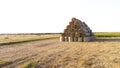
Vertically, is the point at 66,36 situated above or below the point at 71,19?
below

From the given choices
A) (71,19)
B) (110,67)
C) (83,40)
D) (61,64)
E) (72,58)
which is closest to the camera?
(110,67)

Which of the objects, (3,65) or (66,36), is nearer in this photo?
(3,65)

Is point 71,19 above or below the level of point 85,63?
above

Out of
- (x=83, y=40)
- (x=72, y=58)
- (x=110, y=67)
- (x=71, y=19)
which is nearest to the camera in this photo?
(x=110, y=67)

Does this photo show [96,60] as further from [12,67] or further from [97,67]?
[12,67]

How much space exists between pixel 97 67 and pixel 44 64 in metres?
3.52

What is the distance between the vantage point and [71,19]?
39031mm

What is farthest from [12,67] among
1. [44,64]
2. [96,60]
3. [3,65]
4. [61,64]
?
[96,60]

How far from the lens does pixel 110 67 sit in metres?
13.6

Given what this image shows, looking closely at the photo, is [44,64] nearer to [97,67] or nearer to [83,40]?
[97,67]

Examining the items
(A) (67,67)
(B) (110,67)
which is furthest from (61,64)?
(B) (110,67)

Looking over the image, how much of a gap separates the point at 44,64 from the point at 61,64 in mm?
1152

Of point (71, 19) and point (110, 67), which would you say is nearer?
point (110, 67)

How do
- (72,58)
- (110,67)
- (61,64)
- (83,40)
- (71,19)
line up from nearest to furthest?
(110,67) → (61,64) → (72,58) → (83,40) → (71,19)
